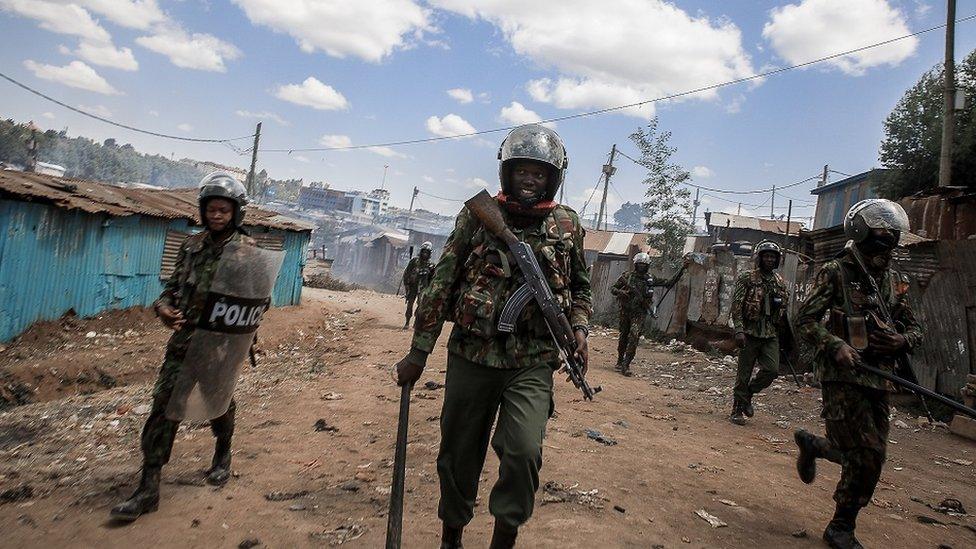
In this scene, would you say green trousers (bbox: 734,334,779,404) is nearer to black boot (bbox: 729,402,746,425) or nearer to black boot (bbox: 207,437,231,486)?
black boot (bbox: 729,402,746,425)

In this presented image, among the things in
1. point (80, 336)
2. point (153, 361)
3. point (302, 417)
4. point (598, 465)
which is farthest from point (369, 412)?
point (80, 336)

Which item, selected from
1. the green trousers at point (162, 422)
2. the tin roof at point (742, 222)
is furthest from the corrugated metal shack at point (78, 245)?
the tin roof at point (742, 222)

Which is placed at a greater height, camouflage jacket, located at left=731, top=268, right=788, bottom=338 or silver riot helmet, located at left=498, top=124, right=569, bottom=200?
silver riot helmet, located at left=498, top=124, right=569, bottom=200

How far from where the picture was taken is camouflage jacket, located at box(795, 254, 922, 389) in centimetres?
324

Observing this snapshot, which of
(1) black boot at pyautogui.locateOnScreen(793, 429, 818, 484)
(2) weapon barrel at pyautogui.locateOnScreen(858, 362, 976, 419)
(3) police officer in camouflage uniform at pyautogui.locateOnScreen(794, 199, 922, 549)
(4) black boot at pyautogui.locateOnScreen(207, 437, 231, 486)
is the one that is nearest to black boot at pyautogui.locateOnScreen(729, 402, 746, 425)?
(1) black boot at pyautogui.locateOnScreen(793, 429, 818, 484)

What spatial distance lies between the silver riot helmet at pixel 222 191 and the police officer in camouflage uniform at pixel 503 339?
4.73 ft

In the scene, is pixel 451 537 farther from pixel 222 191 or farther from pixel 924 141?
pixel 924 141

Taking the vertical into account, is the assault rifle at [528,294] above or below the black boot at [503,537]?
above

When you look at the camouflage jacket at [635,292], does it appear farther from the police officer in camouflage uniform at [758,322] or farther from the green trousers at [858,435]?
the green trousers at [858,435]

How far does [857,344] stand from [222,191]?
141 inches

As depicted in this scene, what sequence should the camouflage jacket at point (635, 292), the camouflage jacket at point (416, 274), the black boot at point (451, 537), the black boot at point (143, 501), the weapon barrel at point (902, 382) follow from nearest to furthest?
the black boot at point (451, 537), the weapon barrel at point (902, 382), the black boot at point (143, 501), the camouflage jacket at point (635, 292), the camouflage jacket at point (416, 274)

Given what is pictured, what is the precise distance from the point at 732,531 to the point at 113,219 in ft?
34.7

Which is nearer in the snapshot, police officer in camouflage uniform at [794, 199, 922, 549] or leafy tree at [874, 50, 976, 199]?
police officer in camouflage uniform at [794, 199, 922, 549]

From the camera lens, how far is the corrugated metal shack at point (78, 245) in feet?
27.5
